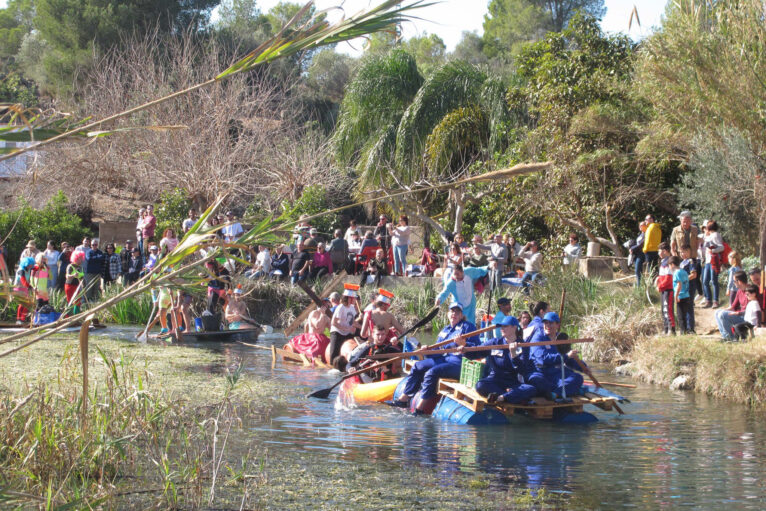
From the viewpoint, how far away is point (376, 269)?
20312 millimetres

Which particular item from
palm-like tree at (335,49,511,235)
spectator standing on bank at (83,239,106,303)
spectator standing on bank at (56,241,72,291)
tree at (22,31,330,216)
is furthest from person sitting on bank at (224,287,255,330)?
tree at (22,31,330,216)

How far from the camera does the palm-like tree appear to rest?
84.1 feet

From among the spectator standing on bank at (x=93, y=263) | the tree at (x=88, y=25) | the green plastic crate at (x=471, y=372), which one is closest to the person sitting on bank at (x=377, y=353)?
the green plastic crate at (x=471, y=372)

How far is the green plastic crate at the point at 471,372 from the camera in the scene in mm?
9836

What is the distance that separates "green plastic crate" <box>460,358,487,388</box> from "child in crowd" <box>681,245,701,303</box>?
5757 mm

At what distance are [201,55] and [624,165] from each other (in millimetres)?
19051

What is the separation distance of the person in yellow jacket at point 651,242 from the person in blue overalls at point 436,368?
22.8 feet

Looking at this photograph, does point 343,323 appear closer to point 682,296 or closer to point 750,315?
point 682,296

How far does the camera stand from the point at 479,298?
18.5 meters

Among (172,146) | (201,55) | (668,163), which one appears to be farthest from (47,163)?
(668,163)

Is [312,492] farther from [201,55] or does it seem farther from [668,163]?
[201,55]

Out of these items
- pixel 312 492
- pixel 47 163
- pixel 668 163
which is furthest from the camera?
pixel 47 163

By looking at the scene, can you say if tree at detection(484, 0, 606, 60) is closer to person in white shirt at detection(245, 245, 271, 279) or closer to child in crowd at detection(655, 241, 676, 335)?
person in white shirt at detection(245, 245, 271, 279)

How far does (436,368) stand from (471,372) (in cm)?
69
